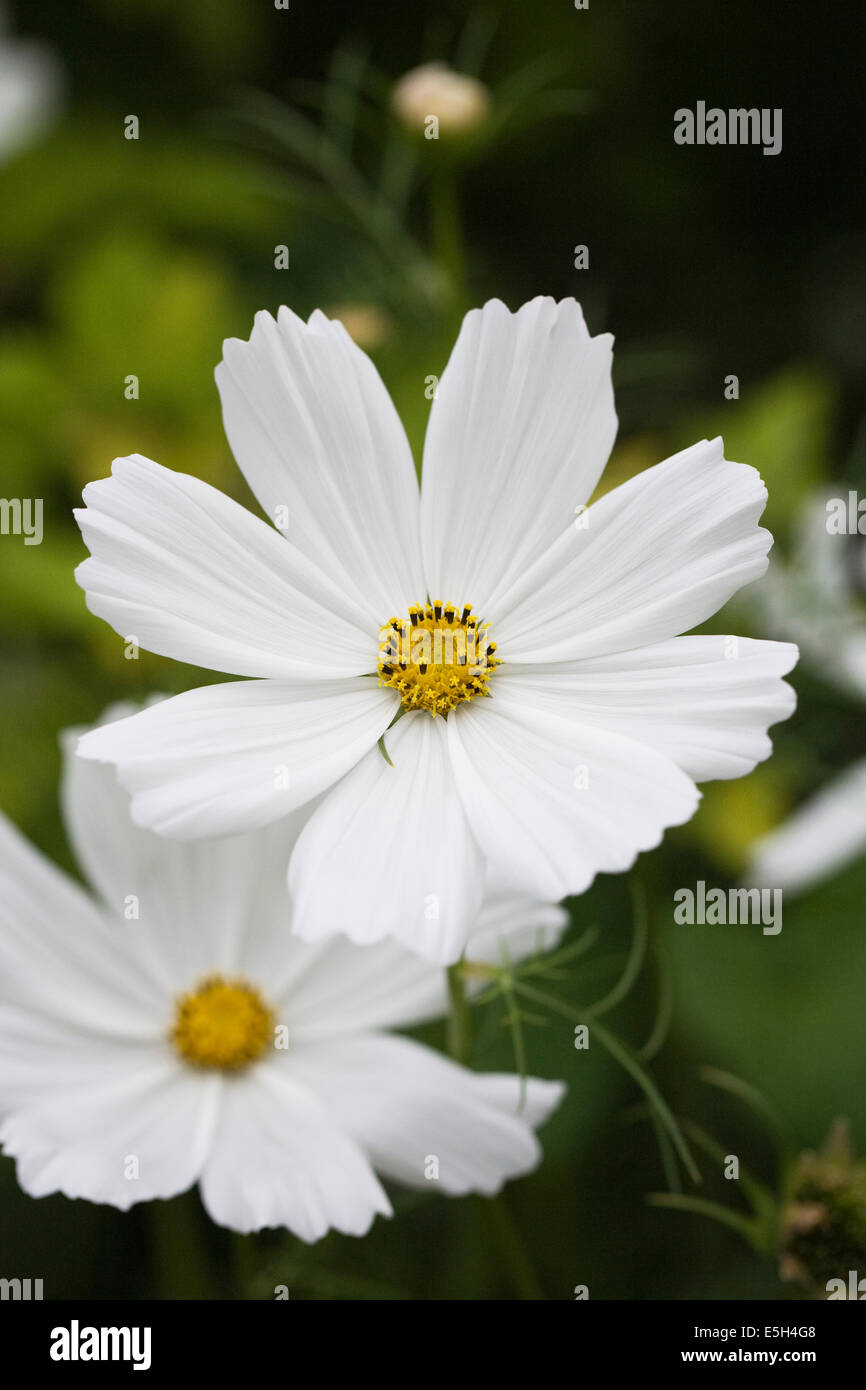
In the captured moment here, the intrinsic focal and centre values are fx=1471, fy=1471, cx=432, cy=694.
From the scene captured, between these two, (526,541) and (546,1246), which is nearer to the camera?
(526,541)

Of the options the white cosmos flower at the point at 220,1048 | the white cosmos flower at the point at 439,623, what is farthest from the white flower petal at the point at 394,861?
the white cosmos flower at the point at 220,1048

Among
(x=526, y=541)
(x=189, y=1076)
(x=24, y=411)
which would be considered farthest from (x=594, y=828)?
(x=24, y=411)

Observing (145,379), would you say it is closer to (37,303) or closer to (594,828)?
(37,303)

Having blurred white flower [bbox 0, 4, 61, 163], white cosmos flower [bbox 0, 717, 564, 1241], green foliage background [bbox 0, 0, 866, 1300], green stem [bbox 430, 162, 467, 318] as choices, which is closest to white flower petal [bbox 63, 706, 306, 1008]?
white cosmos flower [bbox 0, 717, 564, 1241]

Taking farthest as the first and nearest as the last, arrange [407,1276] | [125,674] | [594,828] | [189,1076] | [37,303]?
[37,303]
[125,674]
[407,1276]
[189,1076]
[594,828]

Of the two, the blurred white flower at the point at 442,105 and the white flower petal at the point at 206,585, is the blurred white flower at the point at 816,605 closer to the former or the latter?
the blurred white flower at the point at 442,105

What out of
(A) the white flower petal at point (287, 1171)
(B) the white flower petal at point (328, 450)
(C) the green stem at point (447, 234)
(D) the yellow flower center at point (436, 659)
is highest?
(C) the green stem at point (447, 234)

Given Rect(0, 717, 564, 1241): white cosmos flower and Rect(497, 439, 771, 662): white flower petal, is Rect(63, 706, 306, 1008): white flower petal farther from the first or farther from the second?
Rect(497, 439, 771, 662): white flower petal
